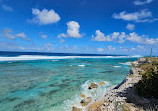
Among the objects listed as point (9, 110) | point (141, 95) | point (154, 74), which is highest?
point (154, 74)

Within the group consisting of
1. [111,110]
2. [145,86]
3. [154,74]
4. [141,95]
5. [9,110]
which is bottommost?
[9,110]

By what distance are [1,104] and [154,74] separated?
555 inches

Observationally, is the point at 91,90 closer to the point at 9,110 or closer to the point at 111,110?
the point at 111,110

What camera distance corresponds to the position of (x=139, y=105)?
225 inches

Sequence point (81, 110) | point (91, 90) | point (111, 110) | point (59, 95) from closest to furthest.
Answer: point (111, 110) < point (81, 110) < point (59, 95) < point (91, 90)

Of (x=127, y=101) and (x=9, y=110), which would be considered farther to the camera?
(x=9, y=110)

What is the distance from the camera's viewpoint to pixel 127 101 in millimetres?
6234

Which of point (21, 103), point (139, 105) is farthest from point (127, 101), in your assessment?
point (21, 103)

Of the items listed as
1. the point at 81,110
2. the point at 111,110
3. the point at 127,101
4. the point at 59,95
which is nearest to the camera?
the point at 111,110

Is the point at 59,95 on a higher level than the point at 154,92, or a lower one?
lower

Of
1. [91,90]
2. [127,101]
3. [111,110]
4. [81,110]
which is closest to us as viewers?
[111,110]

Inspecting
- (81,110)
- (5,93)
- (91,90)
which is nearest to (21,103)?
(5,93)

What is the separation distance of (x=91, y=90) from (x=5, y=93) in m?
11.5

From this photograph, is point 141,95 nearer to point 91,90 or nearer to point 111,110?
point 111,110
